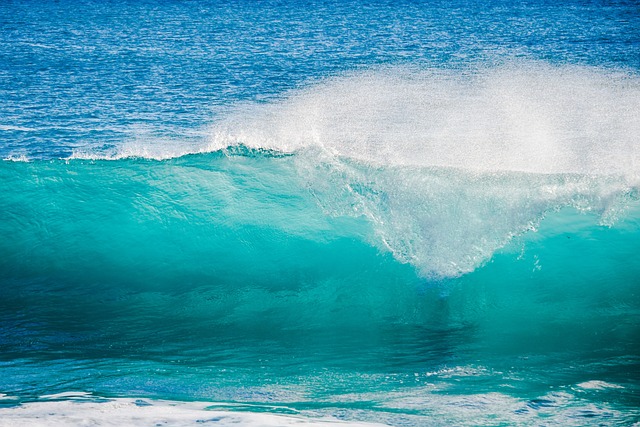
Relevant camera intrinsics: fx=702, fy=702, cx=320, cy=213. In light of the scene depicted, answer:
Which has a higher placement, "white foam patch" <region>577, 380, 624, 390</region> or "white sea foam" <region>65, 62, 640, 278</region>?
"white sea foam" <region>65, 62, 640, 278</region>

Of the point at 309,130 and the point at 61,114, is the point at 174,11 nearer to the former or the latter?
the point at 61,114

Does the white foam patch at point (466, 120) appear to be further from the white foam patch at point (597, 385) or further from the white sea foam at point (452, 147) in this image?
the white foam patch at point (597, 385)

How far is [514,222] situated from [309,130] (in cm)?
415

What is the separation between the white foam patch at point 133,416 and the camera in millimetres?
4082

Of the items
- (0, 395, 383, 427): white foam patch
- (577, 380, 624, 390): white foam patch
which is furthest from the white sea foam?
(0, 395, 383, 427): white foam patch

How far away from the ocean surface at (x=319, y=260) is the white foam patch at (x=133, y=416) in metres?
0.02

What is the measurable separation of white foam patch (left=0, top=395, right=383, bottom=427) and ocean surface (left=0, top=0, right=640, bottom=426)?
0.02 m

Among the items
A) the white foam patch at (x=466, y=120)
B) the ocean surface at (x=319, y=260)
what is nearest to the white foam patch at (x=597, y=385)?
the ocean surface at (x=319, y=260)

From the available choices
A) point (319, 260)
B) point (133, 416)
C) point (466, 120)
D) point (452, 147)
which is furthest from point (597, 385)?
point (466, 120)

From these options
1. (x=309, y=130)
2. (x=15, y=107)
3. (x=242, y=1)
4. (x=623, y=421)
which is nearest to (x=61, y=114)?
(x=15, y=107)

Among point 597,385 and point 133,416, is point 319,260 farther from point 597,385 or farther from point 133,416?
point 133,416

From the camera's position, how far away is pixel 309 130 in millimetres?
10039

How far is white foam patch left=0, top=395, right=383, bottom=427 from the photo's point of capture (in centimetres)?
408

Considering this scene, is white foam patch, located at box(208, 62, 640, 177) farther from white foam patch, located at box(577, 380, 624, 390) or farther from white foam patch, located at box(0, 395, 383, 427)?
white foam patch, located at box(0, 395, 383, 427)
